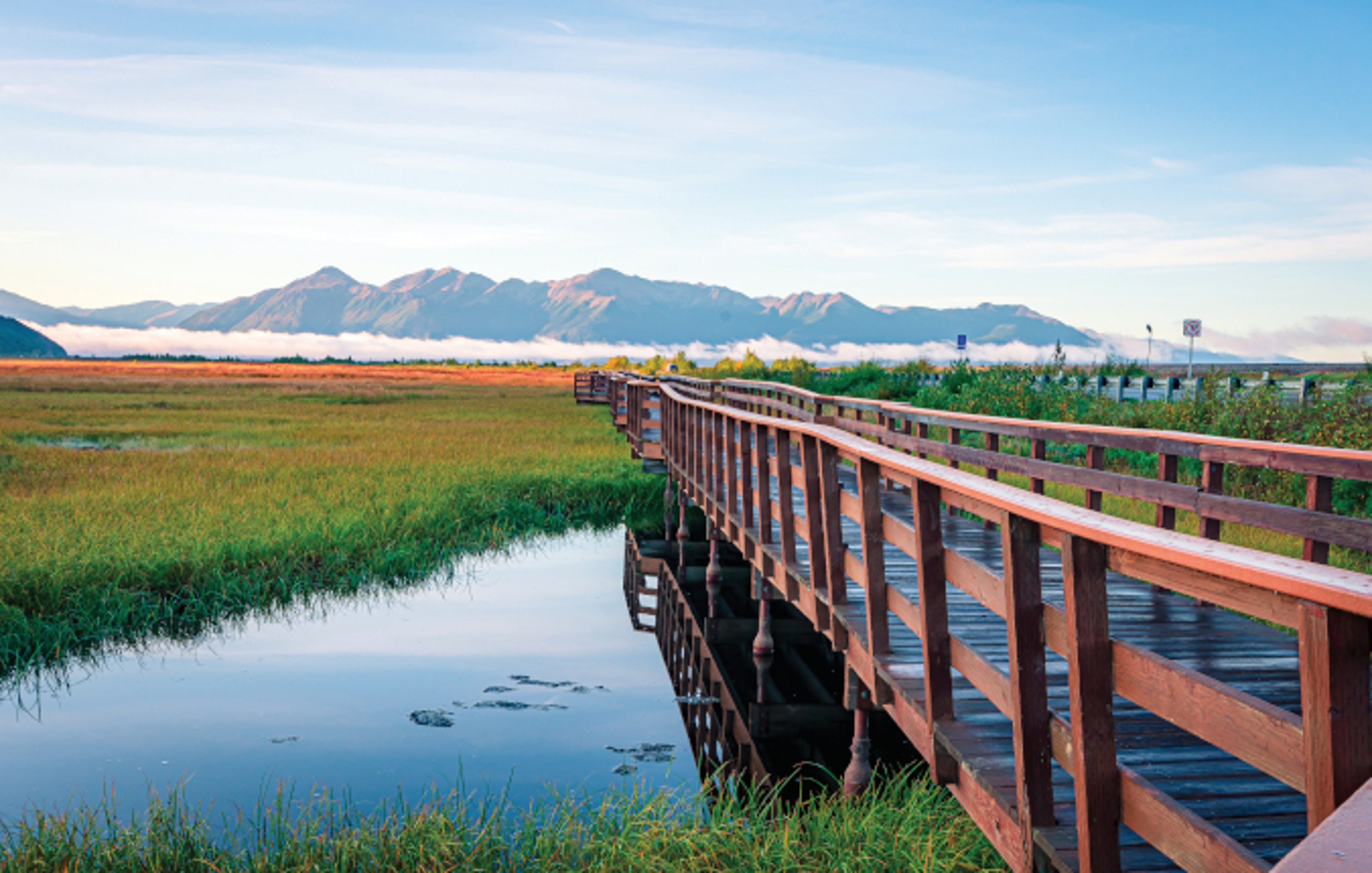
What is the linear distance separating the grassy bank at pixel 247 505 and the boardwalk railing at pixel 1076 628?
7063 millimetres

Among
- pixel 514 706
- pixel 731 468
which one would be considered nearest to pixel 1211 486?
pixel 731 468

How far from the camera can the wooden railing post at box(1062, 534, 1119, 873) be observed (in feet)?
8.22

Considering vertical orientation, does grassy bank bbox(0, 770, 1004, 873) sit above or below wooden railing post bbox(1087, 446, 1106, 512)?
below

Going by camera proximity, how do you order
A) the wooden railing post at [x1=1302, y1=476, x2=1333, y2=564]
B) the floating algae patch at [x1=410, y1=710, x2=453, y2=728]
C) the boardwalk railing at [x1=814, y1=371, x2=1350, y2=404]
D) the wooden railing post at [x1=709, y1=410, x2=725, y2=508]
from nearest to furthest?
the wooden railing post at [x1=1302, y1=476, x2=1333, y2=564] → the floating algae patch at [x1=410, y1=710, x2=453, y2=728] → the wooden railing post at [x1=709, y1=410, x2=725, y2=508] → the boardwalk railing at [x1=814, y1=371, x2=1350, y2=404]

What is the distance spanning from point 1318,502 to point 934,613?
2634mm

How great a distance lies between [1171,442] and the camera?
5.99 meters

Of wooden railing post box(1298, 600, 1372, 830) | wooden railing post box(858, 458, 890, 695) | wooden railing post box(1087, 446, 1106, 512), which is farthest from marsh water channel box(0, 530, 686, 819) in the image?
wooden railing post box(1298, 600, 1372, 830)

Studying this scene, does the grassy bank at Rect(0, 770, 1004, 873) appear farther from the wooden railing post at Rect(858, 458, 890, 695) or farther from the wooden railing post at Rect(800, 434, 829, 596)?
the wooden railing post at Rect(800, 434, 829, 596)

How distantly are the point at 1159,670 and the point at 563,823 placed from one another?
3.91 meters

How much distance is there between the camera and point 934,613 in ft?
12.7

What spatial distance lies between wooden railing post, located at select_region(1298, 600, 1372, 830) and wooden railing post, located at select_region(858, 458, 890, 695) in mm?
2645

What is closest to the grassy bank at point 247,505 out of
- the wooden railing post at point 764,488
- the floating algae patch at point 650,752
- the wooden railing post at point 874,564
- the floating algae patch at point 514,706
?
the floating algae patch at point 514,706

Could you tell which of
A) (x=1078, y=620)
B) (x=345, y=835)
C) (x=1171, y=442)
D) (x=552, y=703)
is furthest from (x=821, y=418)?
(x=1078, y=620)

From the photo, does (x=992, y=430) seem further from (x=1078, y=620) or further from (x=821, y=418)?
(x=1078, y=620)
